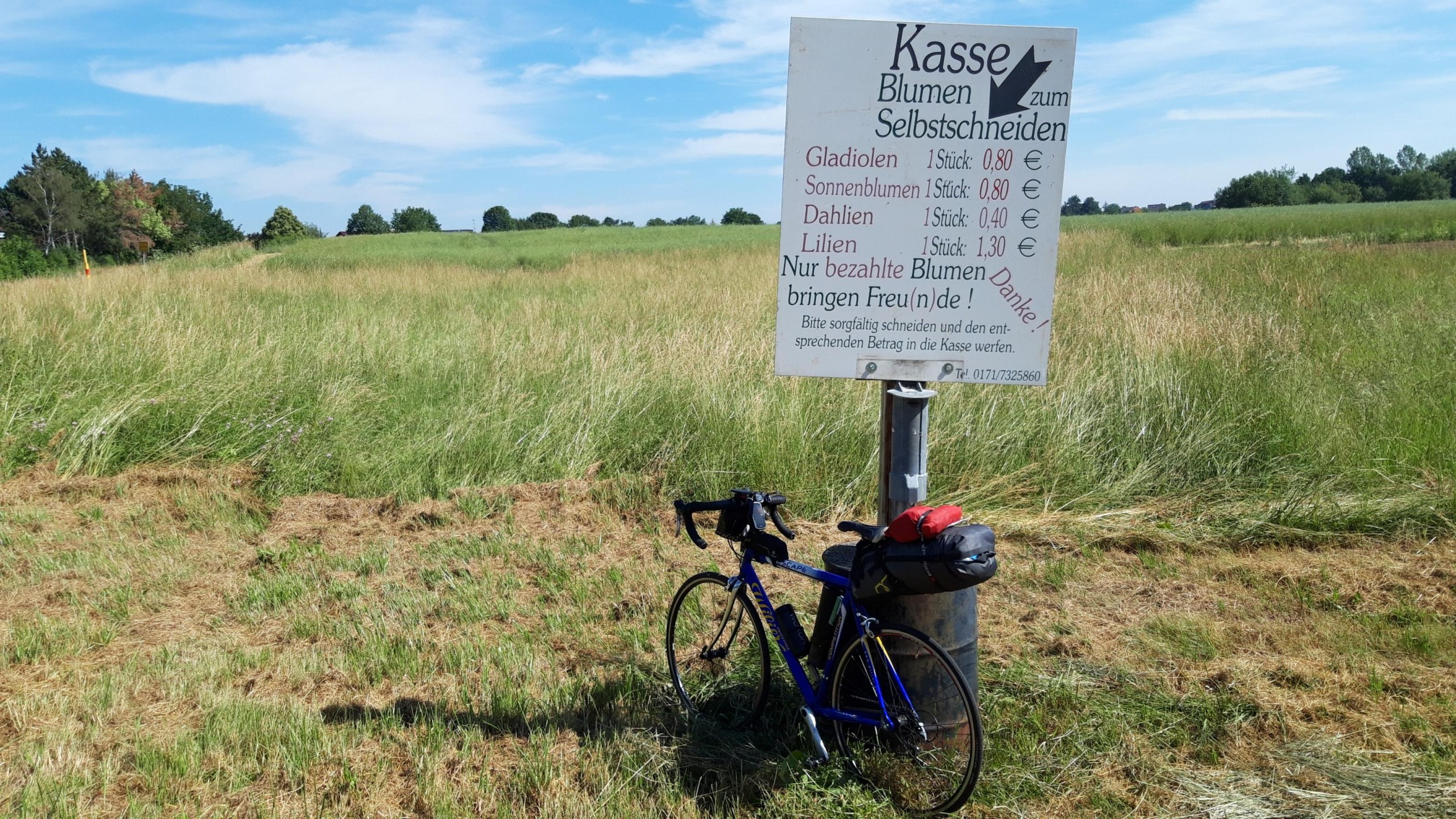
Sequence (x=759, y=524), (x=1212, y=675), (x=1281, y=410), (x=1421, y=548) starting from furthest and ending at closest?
(x=1281, y=410)
(x=1421, y=548)
(x=1212, y=675)
(x=759, y=524)

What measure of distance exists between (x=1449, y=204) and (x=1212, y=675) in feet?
231

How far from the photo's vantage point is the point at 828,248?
307 centimetres

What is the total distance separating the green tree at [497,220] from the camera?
3526 inches

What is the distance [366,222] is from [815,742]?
95.3 meters

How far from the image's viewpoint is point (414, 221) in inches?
3273

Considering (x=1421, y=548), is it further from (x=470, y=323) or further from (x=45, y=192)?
(x=45, y=192)

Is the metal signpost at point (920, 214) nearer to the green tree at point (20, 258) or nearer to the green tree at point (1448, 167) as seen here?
the green tree at point (20, 258)

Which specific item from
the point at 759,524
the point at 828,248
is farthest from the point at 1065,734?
the point at 828,248

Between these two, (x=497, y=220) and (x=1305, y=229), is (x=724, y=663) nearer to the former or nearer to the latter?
(x=1305, y=229)

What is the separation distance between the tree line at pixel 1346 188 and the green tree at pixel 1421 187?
0.04 meters

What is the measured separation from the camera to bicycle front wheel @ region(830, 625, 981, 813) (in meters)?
2.81

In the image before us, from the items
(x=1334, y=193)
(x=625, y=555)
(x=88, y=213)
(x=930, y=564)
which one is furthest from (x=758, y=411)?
(x=1334, y=193)

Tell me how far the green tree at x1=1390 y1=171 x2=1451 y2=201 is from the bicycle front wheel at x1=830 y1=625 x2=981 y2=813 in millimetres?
98289

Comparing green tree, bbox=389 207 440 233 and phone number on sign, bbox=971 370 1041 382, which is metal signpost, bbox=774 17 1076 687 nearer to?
phone number on sign, bbox=971 370 1041 382
